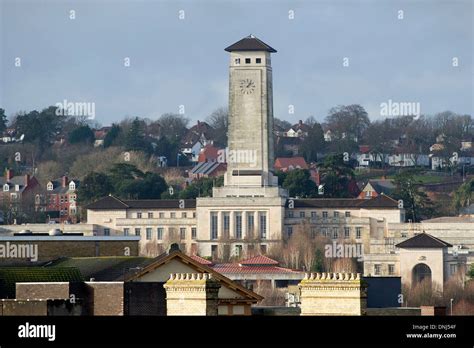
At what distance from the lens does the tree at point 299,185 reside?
188m

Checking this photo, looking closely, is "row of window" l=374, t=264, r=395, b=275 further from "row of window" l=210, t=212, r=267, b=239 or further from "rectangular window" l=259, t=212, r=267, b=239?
"row of window" l=210, t=212, r=267, b=239

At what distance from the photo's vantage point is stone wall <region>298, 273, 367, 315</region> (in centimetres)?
3853

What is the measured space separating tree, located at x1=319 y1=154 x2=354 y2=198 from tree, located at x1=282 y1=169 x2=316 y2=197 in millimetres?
1065

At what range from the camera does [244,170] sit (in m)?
184

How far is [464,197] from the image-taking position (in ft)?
607

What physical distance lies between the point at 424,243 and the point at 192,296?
111 meters

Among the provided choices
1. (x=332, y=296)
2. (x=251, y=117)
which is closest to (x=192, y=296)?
(x=332, y=296)

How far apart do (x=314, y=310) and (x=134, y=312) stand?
631 centimetres

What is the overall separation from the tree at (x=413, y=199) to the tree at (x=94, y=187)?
21308mm

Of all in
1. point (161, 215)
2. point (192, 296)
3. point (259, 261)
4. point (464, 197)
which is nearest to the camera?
point (192, 296)

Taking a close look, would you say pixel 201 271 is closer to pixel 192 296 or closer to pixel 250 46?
pixel 192 296

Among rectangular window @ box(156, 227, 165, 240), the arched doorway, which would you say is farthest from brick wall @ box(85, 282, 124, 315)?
rectangular window @ box(156, 227, 165, 240)
